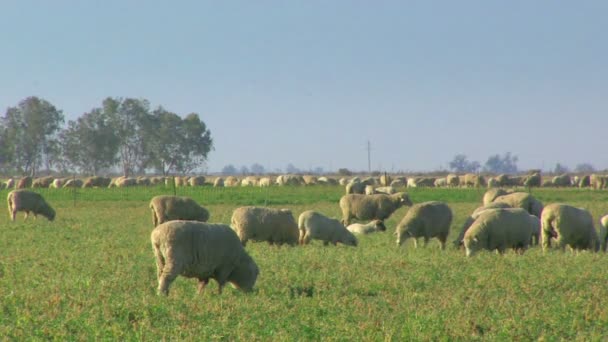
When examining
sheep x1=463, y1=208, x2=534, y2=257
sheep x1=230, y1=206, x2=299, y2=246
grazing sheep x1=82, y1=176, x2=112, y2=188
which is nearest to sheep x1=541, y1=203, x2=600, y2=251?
sheep x1=463, y1=208, x2=534, y2=257

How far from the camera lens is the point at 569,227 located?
16969 mm

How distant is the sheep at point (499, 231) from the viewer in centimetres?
1625

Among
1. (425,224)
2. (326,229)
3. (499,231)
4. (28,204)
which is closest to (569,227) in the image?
(499,231)

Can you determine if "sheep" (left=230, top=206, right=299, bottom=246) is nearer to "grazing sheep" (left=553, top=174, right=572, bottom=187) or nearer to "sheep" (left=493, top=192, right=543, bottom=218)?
"sheep" (left=493, top=192, right=543, bottom=218)

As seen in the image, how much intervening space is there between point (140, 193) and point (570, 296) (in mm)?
39365

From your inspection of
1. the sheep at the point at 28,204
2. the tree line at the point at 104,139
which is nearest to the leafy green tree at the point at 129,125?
the tree line at the point at 104,139

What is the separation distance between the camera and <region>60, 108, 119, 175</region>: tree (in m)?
115

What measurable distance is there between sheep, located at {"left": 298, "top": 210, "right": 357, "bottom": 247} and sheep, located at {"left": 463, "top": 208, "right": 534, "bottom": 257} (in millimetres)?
3854

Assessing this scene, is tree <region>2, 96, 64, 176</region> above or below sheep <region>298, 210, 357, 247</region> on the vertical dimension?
above

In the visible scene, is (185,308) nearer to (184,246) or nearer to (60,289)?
(184,246)

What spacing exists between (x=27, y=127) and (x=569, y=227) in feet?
352

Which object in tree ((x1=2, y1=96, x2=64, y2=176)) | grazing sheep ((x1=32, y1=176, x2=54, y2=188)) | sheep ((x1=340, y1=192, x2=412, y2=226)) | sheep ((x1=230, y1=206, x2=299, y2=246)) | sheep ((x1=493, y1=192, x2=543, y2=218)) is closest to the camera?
sheep ((x1=230, y1=206, x2=299, y2=246))

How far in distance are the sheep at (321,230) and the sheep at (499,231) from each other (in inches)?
152

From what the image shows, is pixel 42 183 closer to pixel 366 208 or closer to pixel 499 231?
pixel 366 208
